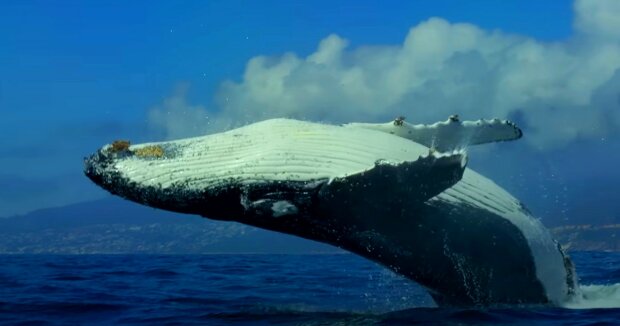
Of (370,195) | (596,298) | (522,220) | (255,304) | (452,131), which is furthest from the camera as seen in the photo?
(255,304)

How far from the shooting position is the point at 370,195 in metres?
7.29

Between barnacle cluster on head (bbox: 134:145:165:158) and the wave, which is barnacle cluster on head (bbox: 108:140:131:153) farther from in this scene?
the wave

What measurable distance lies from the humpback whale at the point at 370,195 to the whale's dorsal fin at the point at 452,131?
1 cm

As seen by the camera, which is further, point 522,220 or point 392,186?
point 522,220

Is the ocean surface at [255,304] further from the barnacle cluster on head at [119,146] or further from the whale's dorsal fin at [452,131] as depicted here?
the barnacle cluster on head at [119,146]

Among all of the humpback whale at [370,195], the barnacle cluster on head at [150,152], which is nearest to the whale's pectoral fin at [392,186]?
the humpback whale at [370,195]

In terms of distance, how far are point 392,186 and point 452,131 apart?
2085 mm

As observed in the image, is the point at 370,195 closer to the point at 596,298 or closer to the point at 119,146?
the point at 119,146

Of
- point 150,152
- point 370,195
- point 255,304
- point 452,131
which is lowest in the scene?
point 255,304

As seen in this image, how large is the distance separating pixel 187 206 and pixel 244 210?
489 mm

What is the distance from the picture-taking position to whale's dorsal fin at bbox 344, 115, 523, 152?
28.9ft

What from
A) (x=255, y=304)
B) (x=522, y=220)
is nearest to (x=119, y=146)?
(x=255, y=304)

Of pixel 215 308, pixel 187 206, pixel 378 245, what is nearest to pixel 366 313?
pixel 378 245

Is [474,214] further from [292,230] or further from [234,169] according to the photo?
[234,169]
